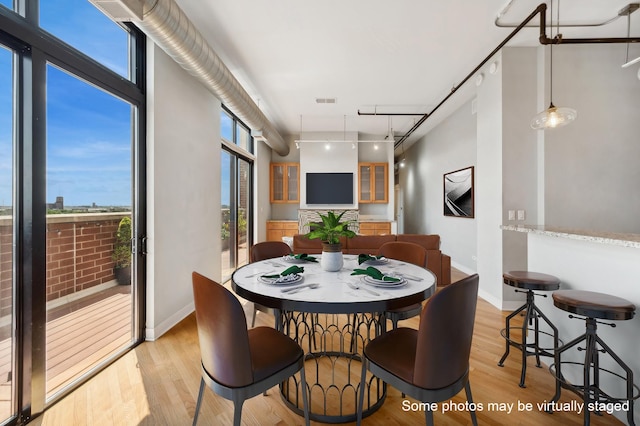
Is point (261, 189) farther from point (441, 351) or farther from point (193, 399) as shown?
point (441, 351)

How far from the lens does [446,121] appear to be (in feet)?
18.6

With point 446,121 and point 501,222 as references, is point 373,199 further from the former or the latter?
point 501,222

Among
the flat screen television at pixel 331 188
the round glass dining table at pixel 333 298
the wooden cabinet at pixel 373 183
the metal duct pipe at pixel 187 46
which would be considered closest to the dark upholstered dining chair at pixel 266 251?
the round glass dining table at pixel 333 298

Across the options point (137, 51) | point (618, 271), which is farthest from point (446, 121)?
point (137, 51)

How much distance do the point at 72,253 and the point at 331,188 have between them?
5244 mm

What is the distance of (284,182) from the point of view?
6.85 metres

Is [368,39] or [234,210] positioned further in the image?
[234,210]

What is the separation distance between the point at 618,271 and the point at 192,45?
3.46m

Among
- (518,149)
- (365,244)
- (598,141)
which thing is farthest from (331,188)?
(598,141)

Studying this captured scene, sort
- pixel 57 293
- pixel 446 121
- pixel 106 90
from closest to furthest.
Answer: pixel 57 293 < pixel 106 90 < pixel 446 121

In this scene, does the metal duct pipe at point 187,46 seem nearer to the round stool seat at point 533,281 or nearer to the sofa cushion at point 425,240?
the sofa cushion at point 425,240

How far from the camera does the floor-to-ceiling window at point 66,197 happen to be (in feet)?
4.88

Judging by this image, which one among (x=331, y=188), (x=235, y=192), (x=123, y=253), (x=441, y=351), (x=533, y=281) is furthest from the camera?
(x=331, y=188)

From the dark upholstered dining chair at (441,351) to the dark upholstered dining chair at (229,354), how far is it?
545mm
